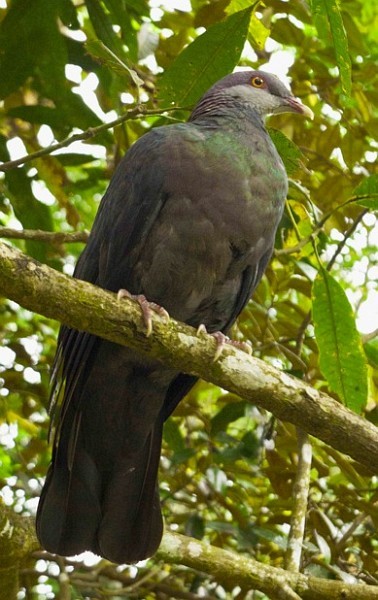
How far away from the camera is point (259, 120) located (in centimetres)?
377

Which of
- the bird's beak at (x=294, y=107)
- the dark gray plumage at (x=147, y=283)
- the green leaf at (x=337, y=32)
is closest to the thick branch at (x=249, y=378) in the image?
the dark gray plumage at (x=147, y=283)

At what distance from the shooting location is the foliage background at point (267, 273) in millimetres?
3387

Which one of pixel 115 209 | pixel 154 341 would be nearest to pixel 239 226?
pixel 115 209

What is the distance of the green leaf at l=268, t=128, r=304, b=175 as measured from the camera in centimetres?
363

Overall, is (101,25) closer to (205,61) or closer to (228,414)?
(205,61)

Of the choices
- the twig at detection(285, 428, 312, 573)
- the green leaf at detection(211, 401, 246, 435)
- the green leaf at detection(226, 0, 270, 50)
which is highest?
the green leaf at detection(226, 0, 270, 50)

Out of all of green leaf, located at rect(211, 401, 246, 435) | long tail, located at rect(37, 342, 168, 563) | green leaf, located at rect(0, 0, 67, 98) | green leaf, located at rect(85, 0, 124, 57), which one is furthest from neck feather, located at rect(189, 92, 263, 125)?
green leaf, located at rect(211, 401, 246, 435)

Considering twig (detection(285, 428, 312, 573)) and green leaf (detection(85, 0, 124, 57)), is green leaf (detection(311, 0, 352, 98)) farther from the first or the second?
twig (detection(285, 428, 312, 573))

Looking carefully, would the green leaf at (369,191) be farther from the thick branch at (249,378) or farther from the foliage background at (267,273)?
the thick branch at (249,378)

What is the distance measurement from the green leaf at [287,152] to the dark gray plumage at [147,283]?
8 centimetres

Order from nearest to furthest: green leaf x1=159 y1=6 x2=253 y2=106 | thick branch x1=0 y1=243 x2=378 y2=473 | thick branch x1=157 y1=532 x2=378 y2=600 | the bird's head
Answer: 1. thick branch x1=0 y1=243 x2=378 y2=473
2. thick branch x1=157 y1=532 x2=378 y2=600
3. green leaf x1=159 y1=6 x2=253 y2=106
4. the bird's head

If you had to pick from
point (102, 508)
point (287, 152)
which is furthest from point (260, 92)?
point (102, 508)

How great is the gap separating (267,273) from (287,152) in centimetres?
67

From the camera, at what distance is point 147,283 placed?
10.8 feet
